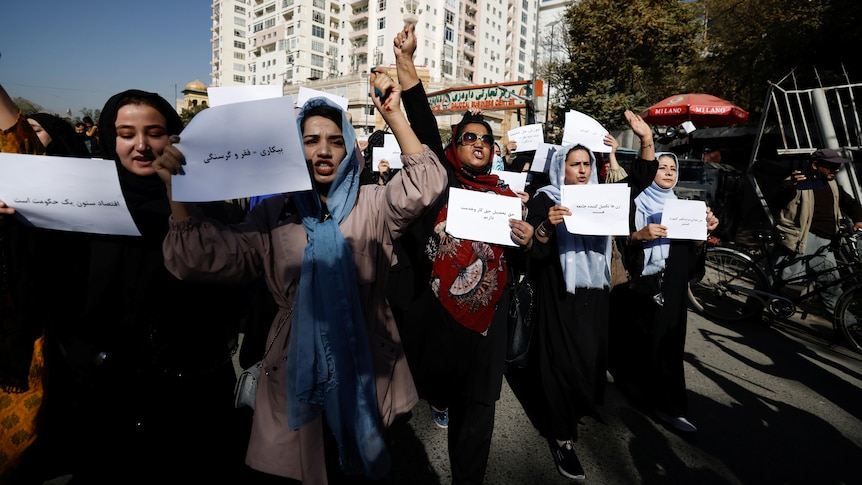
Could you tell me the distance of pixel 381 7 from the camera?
60438mm

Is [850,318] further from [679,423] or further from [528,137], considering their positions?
[528,137]

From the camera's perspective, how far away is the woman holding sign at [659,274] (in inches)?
114

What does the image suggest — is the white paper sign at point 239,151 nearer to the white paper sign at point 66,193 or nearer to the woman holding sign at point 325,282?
the woman holding sign at point 325,282

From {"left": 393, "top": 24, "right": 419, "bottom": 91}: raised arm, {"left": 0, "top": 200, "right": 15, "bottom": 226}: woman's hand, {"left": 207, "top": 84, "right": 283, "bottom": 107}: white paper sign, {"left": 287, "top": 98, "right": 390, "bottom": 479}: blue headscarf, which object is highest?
{"left": 393, "top": 24, "right": 419, "bottom": 91}: raised arm

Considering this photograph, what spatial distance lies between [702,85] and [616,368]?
768 inches

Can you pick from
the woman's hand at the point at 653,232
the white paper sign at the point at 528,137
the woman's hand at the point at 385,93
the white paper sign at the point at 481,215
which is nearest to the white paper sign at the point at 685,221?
the woman's hand at the point at 653,232

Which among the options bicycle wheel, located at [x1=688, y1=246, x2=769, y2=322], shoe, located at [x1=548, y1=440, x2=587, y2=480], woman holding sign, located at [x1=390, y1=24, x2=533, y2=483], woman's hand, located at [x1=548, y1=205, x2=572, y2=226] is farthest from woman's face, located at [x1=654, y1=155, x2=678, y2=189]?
bicycle wheel, located at [x1=688, y1=246, x2=769, y2=322]

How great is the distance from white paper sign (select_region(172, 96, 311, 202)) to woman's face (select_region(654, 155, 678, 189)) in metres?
2.57

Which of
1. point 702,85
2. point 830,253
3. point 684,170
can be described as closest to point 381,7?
point 702,85

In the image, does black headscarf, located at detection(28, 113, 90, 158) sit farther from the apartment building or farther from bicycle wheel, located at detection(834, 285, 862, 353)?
the apartment building

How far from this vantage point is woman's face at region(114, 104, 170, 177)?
69.2 inches

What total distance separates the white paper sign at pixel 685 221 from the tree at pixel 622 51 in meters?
13.9

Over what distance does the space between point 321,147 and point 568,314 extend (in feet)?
5.68

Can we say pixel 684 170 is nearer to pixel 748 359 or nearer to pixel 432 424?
pixel 748 359
